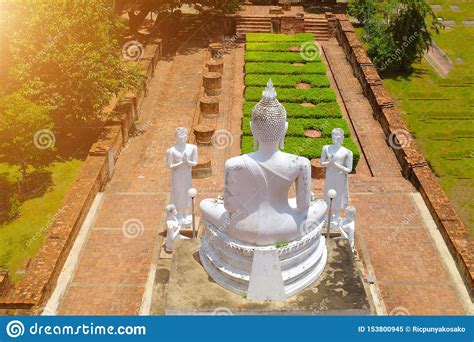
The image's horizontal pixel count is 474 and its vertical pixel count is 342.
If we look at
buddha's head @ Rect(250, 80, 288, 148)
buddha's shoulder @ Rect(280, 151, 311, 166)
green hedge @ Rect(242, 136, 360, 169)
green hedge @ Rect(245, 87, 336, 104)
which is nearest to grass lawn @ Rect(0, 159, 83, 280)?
green hedge @ Rect(242, 136, 360, 169)

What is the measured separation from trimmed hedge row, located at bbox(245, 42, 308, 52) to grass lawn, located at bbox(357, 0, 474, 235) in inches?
201

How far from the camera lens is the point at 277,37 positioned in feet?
105

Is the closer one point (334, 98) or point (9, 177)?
point (9, 177)

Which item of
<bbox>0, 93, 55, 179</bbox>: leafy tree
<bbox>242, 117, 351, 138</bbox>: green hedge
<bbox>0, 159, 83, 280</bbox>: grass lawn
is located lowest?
<bbox>0, 159, 83, 280</bbox>: grass lawn

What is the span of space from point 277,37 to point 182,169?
18191mm

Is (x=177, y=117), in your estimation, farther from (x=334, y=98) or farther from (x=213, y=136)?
(x=334, y=98)

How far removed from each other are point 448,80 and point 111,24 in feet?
53.5

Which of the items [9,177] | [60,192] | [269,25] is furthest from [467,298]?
[269,25]

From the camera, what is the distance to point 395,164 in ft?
69.3

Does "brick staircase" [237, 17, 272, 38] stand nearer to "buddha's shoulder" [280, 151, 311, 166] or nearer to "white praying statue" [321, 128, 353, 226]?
"white praying statue" [321, 128, 353, 226]

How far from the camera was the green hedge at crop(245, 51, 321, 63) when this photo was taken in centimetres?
2889

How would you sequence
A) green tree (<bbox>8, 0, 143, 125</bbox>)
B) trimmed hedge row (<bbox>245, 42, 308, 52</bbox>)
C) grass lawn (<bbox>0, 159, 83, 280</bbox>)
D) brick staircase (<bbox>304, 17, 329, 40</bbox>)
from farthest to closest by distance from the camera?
brick staircase (<bbox>304, 17, 329, 40</bbox>)
trimmed hedge row (<bbox>245, 42, 308, 52</bbox>)
green tree (<bbox>8, 0, 143, 125</bbox>)
grass lawn (<bbox>0, 159, 83, 280</bbox>)

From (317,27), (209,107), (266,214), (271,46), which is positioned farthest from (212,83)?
(266,214)

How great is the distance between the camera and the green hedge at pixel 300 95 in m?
24.7
